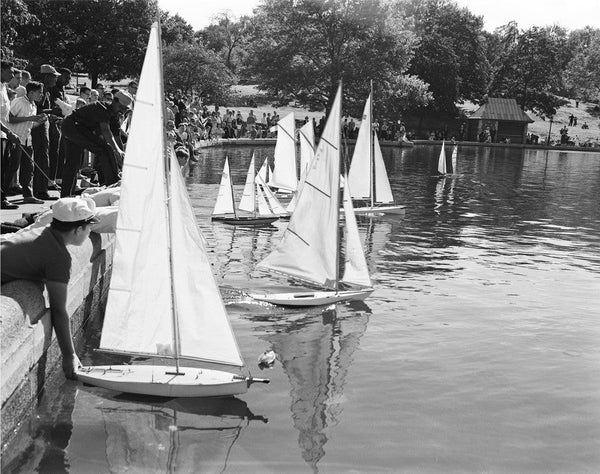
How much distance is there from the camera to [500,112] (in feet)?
327

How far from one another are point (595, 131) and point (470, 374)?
111 metres

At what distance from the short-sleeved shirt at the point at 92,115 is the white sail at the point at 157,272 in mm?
6687

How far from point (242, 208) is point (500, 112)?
76.8 meters

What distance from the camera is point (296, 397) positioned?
469 inches

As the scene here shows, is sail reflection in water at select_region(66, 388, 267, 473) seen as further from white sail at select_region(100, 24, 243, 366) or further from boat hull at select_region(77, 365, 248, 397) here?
white sail at select_region(100, 24, 243, 366)

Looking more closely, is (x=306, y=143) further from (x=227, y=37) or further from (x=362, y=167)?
(x=227, y=37)

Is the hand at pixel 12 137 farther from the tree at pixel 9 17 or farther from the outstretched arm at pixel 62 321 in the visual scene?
the tree at pixel 9 17

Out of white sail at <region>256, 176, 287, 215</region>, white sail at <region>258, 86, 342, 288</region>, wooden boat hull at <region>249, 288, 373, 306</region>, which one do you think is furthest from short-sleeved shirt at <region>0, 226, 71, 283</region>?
white sail at <region>256, 176, 287, 215</region>

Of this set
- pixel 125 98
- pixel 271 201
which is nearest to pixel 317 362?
pixel 125 98

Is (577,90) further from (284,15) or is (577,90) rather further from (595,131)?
(284,15)

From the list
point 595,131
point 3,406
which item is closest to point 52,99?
point 3,406

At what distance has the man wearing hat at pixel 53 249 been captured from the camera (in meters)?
9.07

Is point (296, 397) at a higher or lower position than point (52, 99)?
lower

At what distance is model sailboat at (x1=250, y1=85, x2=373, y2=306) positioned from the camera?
55.3ft
